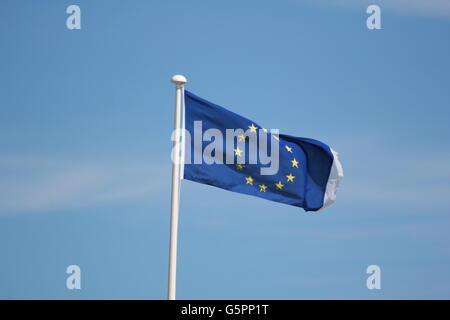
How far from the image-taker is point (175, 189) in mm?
22641

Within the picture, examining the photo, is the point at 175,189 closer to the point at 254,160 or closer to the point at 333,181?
the point at 254,160

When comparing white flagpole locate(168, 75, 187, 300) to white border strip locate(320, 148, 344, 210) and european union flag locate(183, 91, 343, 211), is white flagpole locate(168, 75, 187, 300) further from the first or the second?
white border strip locate(320, 148, 344, 210)

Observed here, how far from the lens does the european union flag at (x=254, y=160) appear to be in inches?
957

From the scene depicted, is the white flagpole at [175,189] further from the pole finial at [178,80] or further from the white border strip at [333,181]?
the white border strip at [333,181]

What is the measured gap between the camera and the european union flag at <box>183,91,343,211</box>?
24.3 meters

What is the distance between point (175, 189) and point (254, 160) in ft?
11.8

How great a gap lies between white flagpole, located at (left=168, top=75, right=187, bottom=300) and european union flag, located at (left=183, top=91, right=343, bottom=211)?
2.53 feet

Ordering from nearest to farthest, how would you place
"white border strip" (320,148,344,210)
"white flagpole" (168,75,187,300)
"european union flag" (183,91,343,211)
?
"white flagpole" (168,75,187,300)
"european union flag" (183,91,343,211)
"white border strip" (320,148,344,210)

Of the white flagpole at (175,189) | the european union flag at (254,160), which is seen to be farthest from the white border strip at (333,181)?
the white flagpole at (175,189)

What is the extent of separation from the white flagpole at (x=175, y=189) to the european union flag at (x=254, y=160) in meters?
0.77

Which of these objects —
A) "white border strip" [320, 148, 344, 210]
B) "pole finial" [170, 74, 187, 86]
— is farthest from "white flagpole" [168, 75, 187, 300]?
"white border strip" [320, 148, 344, 210]

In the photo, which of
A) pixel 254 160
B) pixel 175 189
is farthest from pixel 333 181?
pixel 175 189
